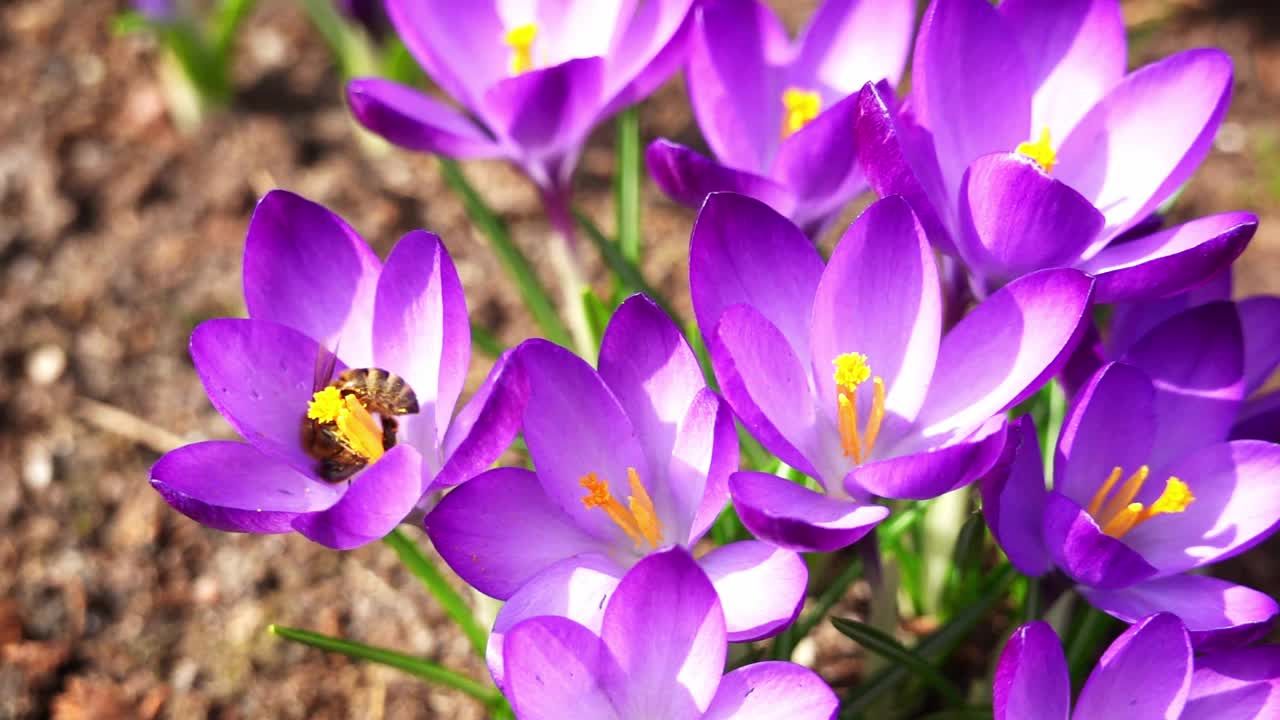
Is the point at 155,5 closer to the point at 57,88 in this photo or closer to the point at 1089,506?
the point at 57,88

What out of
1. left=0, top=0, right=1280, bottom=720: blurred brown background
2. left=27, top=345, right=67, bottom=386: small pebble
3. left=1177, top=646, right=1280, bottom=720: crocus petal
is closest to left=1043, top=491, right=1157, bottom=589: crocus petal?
left=1177, top=646, right=1280, bottom=720: crocus petal

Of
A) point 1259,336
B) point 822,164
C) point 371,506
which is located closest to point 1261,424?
point 1259,336

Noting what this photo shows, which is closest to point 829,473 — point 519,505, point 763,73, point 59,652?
point 519,505

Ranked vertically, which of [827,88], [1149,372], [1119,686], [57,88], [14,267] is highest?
[827,88]

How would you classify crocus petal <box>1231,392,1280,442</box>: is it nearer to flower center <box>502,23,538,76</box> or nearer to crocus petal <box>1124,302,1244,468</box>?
crocus petal <box>1124,302,1244,468</box>

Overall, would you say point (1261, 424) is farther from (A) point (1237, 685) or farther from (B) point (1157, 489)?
(A) point (1237, 685)

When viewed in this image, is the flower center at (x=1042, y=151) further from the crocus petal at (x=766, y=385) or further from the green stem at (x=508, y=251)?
the green stem at (x=508, y=251)
